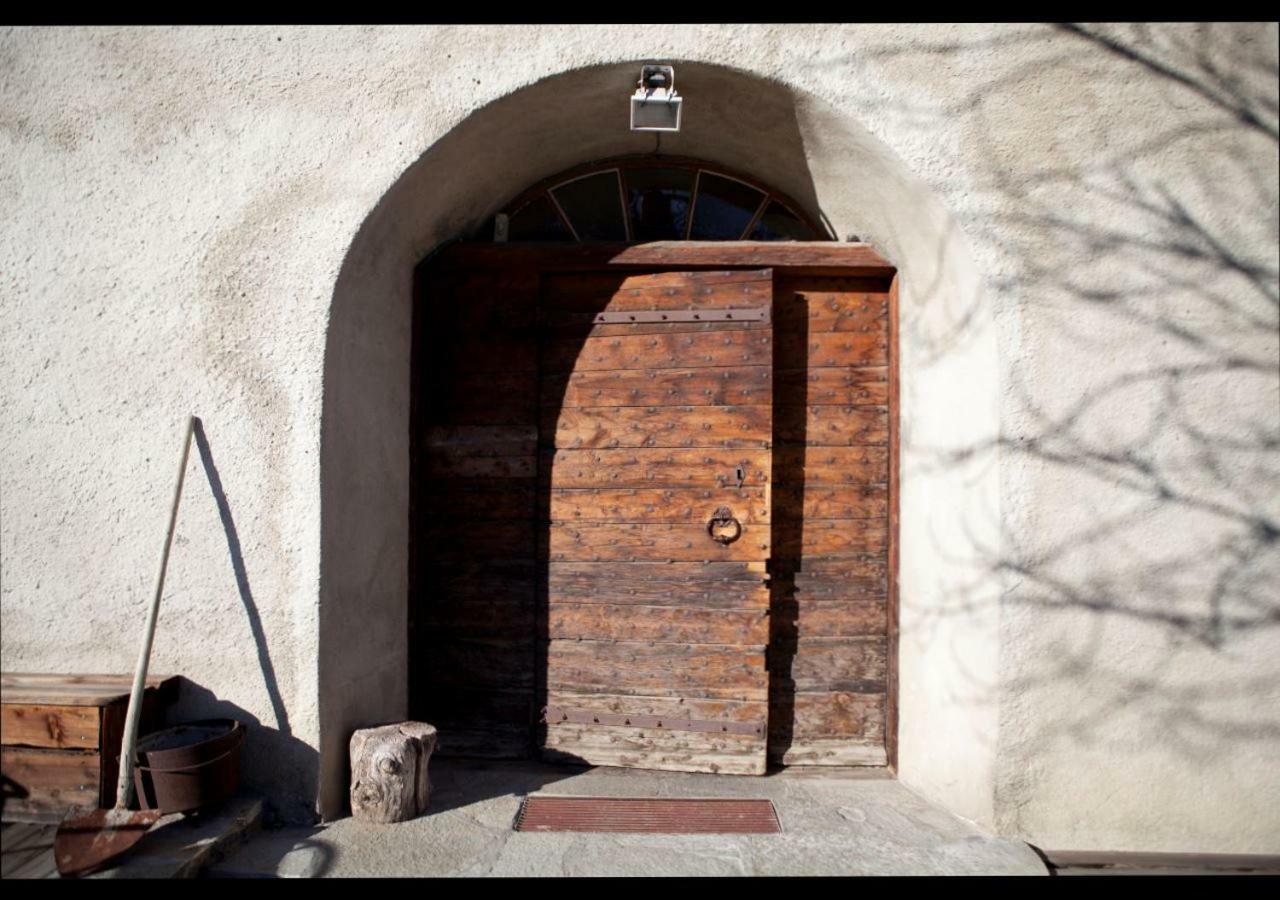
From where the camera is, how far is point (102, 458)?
110 inches

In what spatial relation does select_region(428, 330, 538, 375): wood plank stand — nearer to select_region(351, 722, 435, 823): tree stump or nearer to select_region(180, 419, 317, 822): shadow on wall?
select_region(180, 419, 317, 822): shadow on wall

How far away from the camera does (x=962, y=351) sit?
291 centimetres

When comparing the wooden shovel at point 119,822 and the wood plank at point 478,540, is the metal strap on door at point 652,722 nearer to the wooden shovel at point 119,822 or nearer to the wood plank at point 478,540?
the wood plank at point 478,540

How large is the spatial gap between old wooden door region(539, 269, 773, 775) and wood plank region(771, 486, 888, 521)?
0.49 feet

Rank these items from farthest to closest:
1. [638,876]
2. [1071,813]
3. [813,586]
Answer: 1. [813,586]
2. [1071,813]
3. [638,876]

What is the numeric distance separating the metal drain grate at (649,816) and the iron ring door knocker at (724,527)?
108 centimetres

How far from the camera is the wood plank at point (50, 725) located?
252 cm

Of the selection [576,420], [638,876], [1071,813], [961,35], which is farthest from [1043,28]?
[638,876]

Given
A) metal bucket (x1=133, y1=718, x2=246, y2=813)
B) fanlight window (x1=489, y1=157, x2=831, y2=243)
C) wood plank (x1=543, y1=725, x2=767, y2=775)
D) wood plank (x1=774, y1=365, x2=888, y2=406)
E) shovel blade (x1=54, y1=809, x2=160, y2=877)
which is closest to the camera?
shovel blade (x1=54, y1=809, x2=160, y2=877)

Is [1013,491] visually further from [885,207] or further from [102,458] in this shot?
[102,458]

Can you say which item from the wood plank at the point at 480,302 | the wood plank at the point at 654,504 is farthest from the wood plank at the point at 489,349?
the wood plank at the point at 654,504

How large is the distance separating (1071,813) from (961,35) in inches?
116

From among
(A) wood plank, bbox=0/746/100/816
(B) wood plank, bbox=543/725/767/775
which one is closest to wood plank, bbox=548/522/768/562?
(B) wood plank, bbox=543/725/767/775

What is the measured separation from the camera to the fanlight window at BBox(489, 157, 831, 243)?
3490 millimetres
